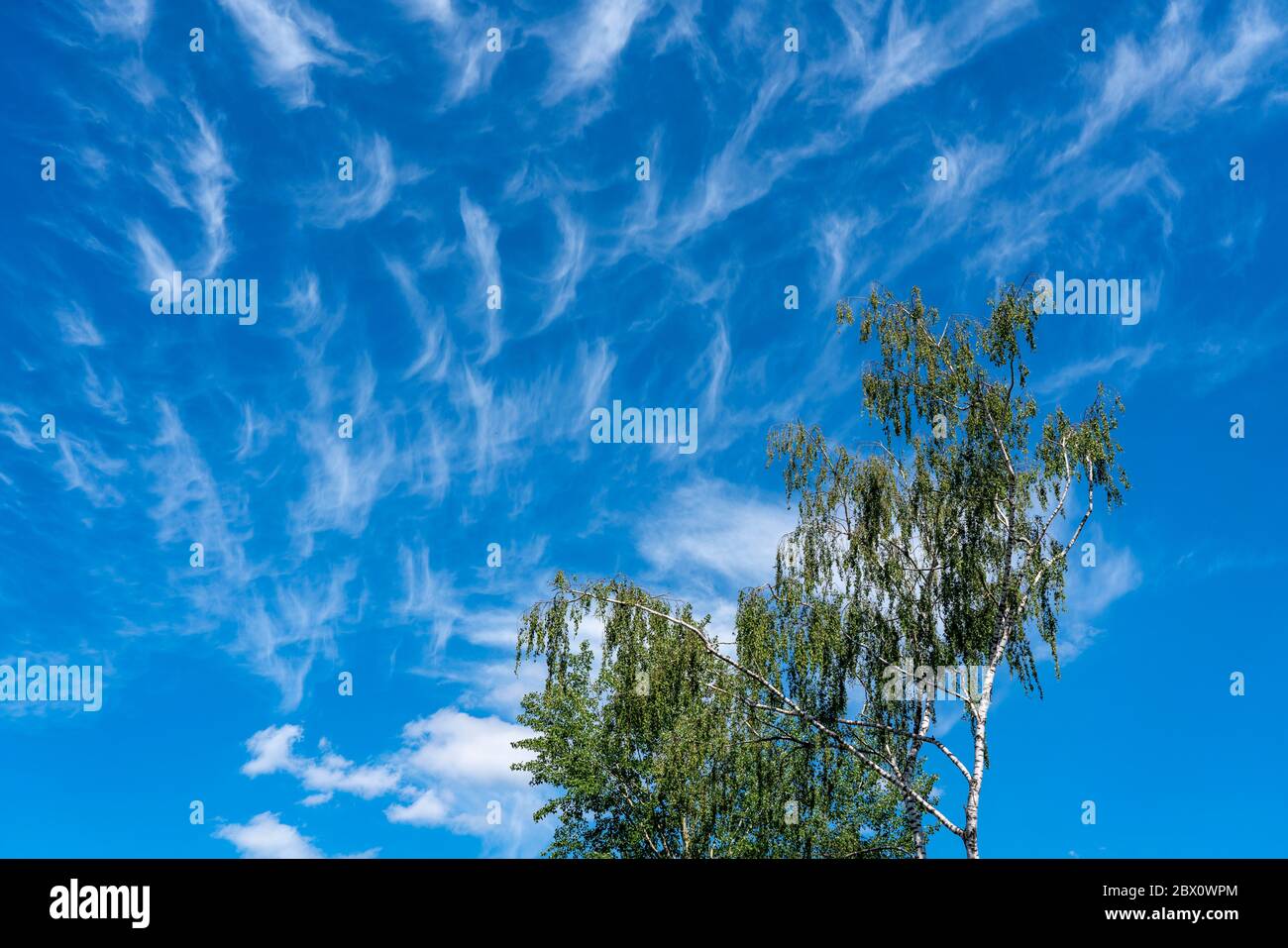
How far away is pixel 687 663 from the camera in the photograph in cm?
2033
